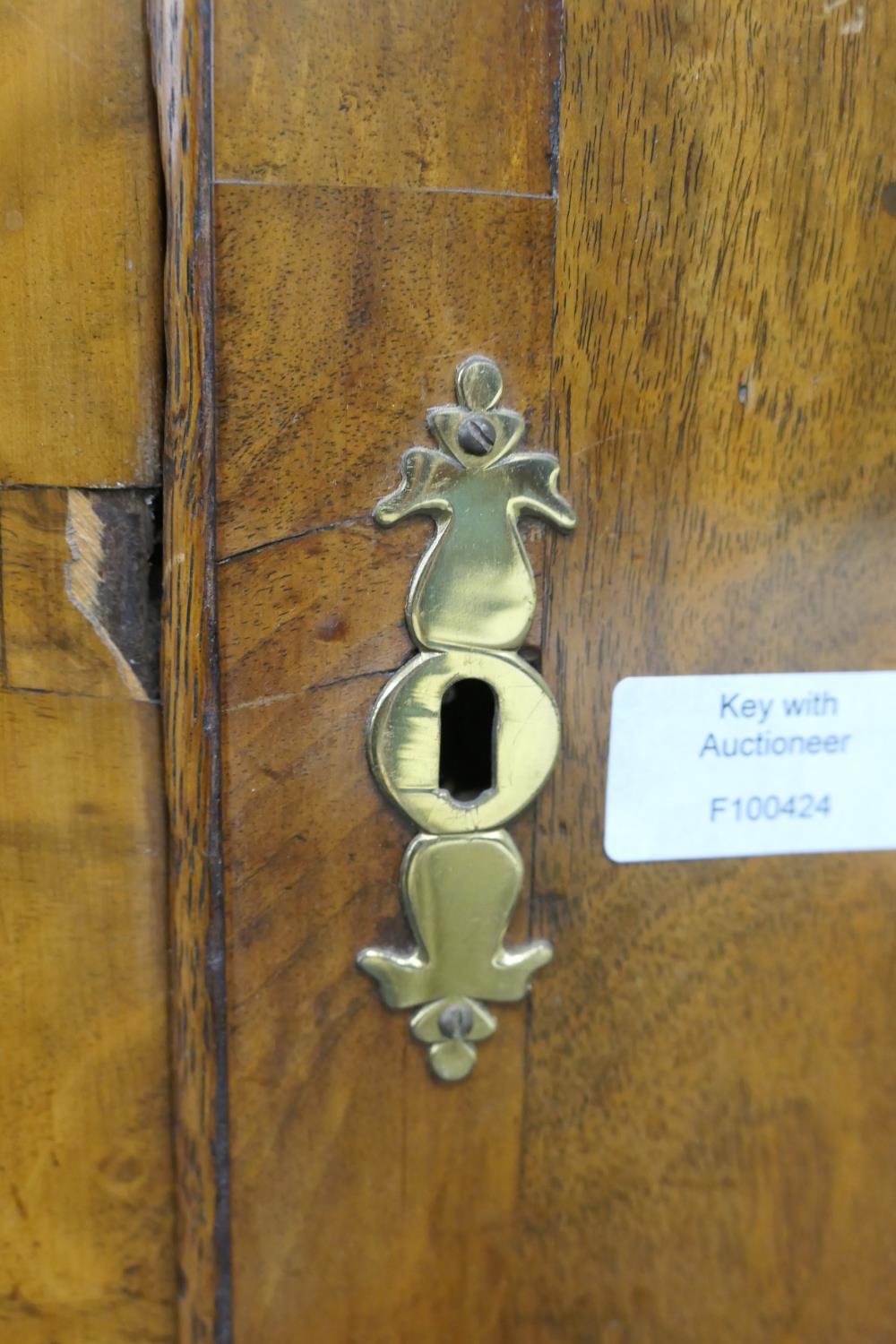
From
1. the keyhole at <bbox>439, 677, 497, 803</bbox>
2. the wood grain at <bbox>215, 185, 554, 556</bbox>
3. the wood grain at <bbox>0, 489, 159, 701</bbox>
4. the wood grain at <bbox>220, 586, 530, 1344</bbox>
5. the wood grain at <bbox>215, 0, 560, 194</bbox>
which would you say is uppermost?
the wood grain at <bbox>215, 0, 560, 194</bbox>

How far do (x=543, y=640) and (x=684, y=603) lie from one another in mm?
59

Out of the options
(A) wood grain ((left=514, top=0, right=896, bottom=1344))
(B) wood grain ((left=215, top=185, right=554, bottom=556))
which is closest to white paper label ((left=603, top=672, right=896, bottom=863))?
(A) wood grain ((left=514, top=0, right=896, bottom=1344))

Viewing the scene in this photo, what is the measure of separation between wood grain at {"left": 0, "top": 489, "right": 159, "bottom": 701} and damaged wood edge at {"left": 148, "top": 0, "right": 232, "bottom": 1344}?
0.06ft

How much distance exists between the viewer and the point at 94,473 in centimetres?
41

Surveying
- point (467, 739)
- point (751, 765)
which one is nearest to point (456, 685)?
point (467, 739)

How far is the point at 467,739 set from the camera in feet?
1.47

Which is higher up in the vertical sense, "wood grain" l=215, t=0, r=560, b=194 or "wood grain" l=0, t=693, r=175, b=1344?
"wood grain" l=215, t=0, r=560, b=194

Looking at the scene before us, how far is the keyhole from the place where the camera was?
446mm

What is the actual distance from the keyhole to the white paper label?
5 cm

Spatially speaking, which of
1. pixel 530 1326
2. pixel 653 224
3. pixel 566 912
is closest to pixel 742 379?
pixel 653 224

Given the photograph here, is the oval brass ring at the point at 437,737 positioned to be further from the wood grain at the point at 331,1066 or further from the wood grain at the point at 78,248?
the wood grain at the point at 78,248

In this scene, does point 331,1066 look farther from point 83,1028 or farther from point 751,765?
point 751,765

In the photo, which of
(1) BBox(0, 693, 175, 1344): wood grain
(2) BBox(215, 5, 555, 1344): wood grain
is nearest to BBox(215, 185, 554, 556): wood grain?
(2) BBox(215, 5, 555, 1344): wood grain

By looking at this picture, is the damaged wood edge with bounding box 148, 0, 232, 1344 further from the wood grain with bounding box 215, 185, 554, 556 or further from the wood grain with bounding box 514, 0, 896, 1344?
the wood grain with bounding box 514, 0, 896, 1344
